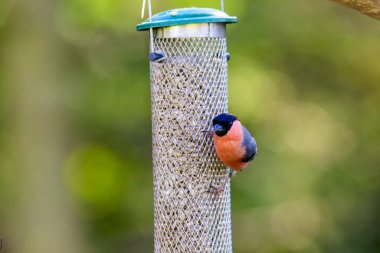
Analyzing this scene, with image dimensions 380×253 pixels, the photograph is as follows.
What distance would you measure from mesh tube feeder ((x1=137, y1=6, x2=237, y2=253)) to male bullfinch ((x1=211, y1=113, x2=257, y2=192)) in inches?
6.9

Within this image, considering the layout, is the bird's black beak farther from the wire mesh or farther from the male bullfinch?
the wire mesh

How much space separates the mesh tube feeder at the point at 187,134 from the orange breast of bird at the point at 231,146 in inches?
6.9

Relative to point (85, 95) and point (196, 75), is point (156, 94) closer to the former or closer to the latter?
point (196, 75)

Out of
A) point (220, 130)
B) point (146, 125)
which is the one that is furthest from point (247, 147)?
point (146, 125)

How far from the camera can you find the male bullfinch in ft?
15.7

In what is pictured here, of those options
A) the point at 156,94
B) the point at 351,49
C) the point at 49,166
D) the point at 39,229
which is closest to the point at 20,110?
the point at 49,166

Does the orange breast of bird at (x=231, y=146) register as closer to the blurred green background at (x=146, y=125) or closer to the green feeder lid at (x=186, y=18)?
the green feeder lid at (x=186, y=18)

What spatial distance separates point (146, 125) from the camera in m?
10.6

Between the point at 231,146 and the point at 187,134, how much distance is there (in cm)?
31

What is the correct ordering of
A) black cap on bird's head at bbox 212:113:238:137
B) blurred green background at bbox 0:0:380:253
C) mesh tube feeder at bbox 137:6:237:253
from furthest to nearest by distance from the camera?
1. blurred green background at bbox 0:0:380:253
2. mesh tube feeder at bbox 137:6:237:253
3. black cap on bird's head at bbox 212:113:238:137

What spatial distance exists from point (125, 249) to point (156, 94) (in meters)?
6.37

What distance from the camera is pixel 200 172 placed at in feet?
16.5

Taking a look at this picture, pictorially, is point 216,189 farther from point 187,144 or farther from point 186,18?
point 186,18

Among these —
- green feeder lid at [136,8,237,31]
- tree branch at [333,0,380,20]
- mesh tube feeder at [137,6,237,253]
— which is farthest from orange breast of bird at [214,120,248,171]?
tree branch at [333,0,380,20]
